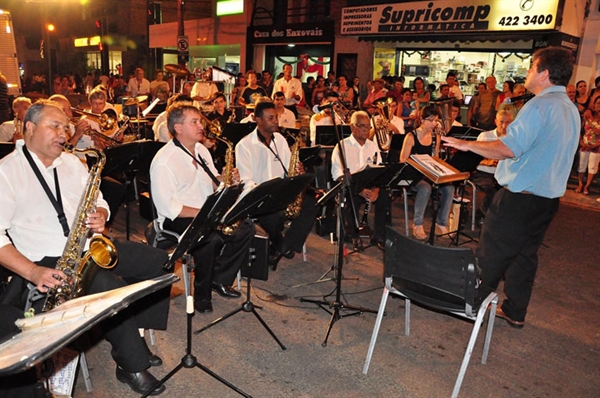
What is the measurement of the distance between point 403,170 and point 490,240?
4.41 feet

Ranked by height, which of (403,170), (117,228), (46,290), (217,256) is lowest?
(117,228)

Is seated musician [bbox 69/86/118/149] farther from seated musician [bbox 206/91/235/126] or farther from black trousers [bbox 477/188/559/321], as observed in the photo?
black trousers [bbox 477/188/559/321]

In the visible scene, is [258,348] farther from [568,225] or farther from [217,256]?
[568,225]

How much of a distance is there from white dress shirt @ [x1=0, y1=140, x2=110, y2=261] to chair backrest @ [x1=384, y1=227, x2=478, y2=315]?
231cm

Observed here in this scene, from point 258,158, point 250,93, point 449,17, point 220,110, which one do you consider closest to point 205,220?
point 258,158

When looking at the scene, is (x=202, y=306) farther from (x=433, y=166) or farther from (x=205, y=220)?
(x=433, y=166)

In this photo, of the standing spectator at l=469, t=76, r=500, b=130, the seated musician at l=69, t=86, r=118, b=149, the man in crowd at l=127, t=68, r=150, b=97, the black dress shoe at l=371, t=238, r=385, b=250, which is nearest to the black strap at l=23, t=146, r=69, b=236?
the seated musician at l=69, t=86, r=118, b=149

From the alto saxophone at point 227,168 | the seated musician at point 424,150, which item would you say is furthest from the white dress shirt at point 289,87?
the seated musician at point 424,150

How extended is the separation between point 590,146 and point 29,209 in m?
10.1

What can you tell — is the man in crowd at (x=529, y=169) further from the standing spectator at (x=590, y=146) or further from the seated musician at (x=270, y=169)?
the standing spectator at (x=590, y=146)

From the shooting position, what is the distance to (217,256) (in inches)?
185

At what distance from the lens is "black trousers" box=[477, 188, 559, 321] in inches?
165

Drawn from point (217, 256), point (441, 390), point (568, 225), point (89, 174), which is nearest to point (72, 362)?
point (89, 174)

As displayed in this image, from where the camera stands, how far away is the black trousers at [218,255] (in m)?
4.41
